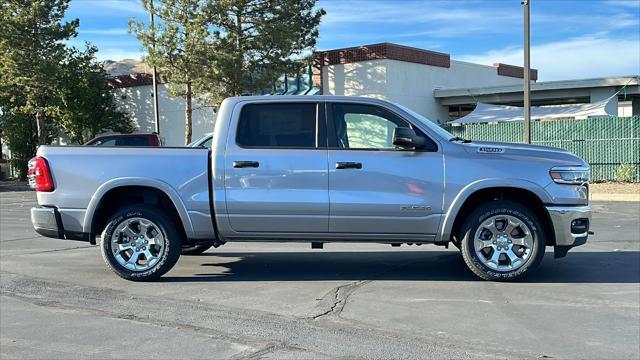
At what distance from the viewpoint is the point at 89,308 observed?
5.75 m

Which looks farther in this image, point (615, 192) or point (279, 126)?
point (615, 192)

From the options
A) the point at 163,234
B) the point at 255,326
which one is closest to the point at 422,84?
the point at 163,234

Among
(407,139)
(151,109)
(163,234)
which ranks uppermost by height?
(151,109)

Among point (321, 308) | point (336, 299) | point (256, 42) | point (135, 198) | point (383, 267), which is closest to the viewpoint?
point (321, 308)

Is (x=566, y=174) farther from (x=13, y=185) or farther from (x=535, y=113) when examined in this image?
(x=13, y=185)

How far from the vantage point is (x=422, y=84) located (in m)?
29.1

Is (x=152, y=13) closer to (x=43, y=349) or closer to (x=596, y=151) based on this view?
(x=596, y=151)

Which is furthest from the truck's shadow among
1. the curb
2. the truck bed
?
the curb

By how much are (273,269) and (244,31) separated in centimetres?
1980

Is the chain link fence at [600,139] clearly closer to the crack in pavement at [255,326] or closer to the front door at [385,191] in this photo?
the front door at [385,191]

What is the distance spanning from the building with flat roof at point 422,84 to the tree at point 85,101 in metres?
12.8

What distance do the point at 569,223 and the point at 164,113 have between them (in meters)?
29.9

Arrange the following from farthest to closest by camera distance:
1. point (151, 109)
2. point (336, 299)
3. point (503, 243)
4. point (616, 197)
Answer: point (151, 109)
point (616, 197)
point (503, 243)
point (336, 299)

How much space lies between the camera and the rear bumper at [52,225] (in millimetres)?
6734
